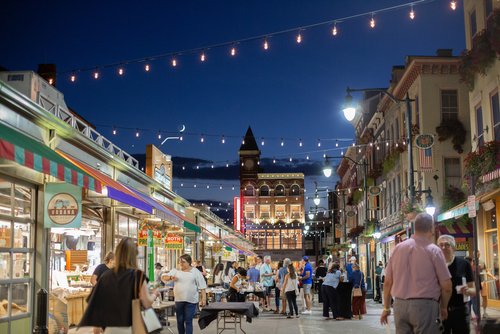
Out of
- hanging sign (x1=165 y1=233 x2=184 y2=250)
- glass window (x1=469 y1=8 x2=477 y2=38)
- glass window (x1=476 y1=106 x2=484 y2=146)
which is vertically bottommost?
hanging sign (x1=165 y1=233 x2=184 y2=250)

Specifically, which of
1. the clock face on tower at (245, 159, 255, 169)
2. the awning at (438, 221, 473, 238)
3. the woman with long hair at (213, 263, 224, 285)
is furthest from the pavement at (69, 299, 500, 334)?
the clock face on tower at (245, 159, 255, 169)

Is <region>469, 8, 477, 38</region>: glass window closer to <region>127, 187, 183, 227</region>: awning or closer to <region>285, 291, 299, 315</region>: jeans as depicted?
<region>285, 291, 299, 315</region>: jeans

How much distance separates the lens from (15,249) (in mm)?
13055

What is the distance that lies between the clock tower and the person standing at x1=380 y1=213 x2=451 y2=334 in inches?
4150

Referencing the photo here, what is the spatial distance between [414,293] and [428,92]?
2684 cm

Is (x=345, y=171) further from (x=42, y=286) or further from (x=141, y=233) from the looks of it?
(x=42, y=286)

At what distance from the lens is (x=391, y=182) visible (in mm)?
41812

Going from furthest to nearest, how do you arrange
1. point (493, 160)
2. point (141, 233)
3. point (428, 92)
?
point (428, 92) < point (141, 233) < point (493, 160)

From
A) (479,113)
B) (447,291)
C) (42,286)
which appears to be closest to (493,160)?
(479,113)

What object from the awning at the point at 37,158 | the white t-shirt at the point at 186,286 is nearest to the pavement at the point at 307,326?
the white t-shirt at the point at 186,286

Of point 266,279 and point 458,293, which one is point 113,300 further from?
point 266,279

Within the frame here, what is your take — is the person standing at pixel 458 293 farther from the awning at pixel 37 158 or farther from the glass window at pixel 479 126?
the glass window at pixel 479 126

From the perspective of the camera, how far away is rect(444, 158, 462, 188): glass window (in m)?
31.9

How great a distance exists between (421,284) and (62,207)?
840 centimetres
